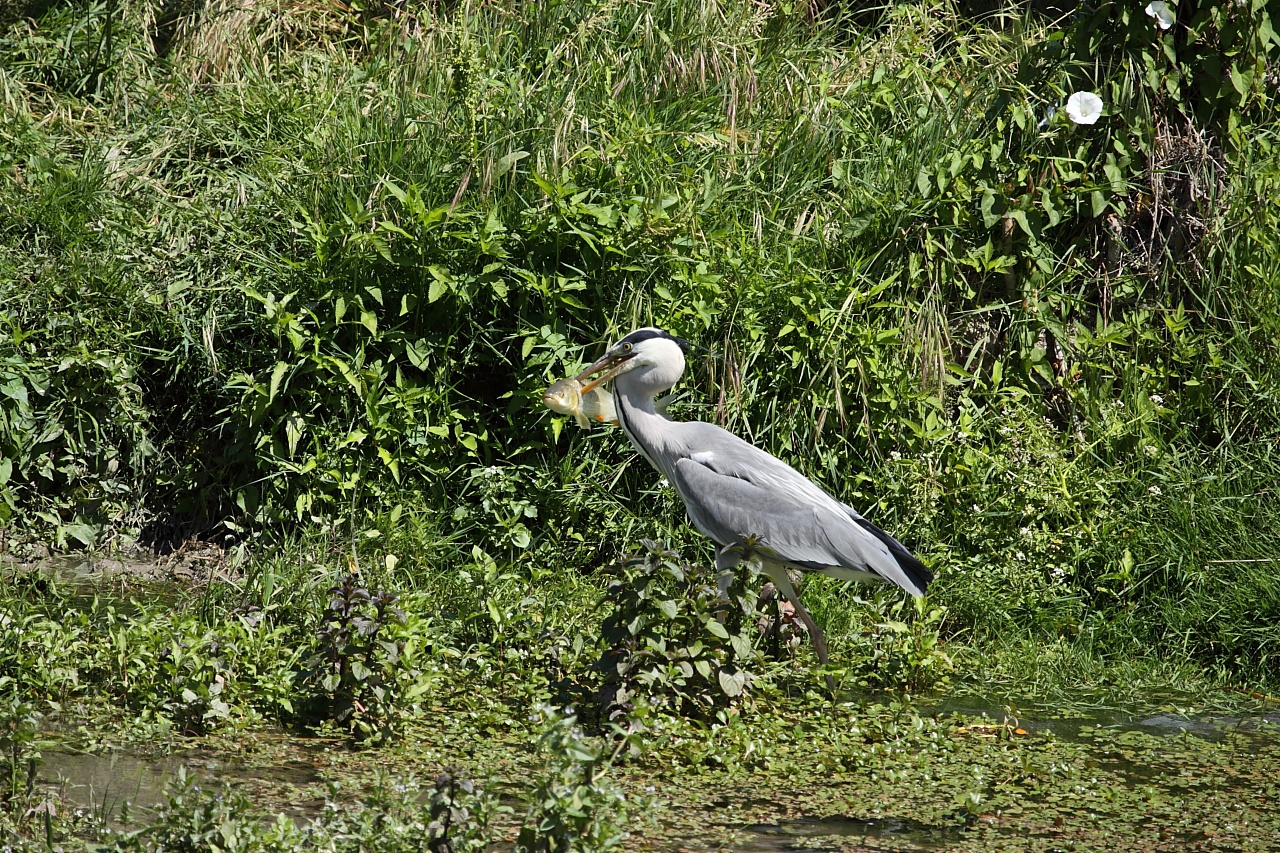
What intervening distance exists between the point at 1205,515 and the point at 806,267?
1937 mm

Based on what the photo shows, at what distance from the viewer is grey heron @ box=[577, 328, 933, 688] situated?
4672 millimetres

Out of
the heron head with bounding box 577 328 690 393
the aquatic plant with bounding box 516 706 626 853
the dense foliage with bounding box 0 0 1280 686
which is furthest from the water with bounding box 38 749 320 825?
the heron head with bounding box 577 328 690 393

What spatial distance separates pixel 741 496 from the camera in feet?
15.8

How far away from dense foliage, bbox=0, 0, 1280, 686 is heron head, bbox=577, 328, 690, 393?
559 mm

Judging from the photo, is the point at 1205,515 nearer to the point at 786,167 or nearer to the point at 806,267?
the point at 806,267

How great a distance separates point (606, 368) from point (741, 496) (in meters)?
0.75

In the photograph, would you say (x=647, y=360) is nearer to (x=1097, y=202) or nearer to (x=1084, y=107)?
(x=1097, y=202)

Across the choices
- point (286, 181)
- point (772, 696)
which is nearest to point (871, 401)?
point (772, 696)

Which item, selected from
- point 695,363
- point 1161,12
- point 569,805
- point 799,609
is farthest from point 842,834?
point 1161,12

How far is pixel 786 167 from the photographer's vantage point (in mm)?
6320

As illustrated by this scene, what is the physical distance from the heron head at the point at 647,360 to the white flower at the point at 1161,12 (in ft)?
9.02

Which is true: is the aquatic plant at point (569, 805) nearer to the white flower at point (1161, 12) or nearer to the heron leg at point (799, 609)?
the heron leg at point (799, 609)

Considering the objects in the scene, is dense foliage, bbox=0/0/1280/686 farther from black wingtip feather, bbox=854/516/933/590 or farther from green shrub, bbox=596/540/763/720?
green shrub, bbox=596/540/763/720

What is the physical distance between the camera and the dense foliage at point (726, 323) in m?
5.40
